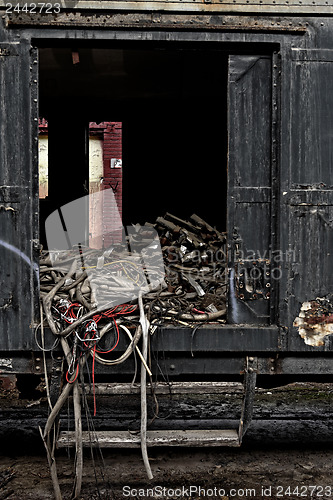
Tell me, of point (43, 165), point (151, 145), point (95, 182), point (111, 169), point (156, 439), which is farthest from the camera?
point (43, 165)

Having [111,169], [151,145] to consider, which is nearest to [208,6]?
[151,145]

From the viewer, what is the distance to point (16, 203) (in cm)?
313

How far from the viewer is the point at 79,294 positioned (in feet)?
11.1

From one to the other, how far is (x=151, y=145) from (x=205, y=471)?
567 centimetres

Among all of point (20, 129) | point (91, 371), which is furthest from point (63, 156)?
point (91, 371)

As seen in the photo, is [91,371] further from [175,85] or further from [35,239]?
[175,85]

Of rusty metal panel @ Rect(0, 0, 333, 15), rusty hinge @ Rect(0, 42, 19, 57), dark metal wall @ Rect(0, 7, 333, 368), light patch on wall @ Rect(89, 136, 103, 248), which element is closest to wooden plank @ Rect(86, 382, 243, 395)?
dark metal wall @ Rect(0, 7, 333, 368)

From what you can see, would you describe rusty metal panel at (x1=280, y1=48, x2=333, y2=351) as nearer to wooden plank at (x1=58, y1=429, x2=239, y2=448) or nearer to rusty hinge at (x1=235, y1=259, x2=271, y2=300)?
rusty hinge at (x1=235, y1=259, x2=271, y2=300)

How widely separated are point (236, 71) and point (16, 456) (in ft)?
12.1

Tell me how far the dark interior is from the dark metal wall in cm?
360

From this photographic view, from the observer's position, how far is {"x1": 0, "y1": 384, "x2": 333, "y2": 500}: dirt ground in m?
3.47

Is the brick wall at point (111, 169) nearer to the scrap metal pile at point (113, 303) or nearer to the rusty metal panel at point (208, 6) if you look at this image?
the scrap metal pile at point (113, 303)

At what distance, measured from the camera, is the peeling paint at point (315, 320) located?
10.5 feet

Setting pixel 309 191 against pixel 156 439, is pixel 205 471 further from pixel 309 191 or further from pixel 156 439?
pixel 309 191
